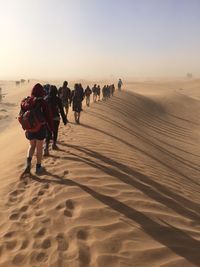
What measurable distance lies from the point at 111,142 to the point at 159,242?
6656 mm

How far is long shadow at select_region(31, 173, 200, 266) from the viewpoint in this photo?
4770 millimetres

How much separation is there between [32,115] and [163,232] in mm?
3135

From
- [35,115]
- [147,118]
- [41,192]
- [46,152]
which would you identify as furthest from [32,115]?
[147,118]

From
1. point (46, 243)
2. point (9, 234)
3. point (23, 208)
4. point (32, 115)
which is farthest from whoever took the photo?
point (32, 115)

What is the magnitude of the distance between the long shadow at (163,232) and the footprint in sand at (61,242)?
115 centimetres

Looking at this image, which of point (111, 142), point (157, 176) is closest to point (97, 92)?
point (111, 142)

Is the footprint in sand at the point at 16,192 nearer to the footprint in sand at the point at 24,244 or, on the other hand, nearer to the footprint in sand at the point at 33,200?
the footprint in sand at the point at 33,200

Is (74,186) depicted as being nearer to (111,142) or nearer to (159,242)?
(159,242)

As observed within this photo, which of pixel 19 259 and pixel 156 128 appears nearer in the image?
pixel 19 259

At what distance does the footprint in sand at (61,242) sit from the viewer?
4.77 metres

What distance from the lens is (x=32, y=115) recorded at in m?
6.68

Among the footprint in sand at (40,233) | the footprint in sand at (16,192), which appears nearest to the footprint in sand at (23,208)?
the footprint in sand at (16,192)

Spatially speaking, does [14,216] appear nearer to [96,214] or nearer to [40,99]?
[96,214]

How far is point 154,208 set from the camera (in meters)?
6.09
